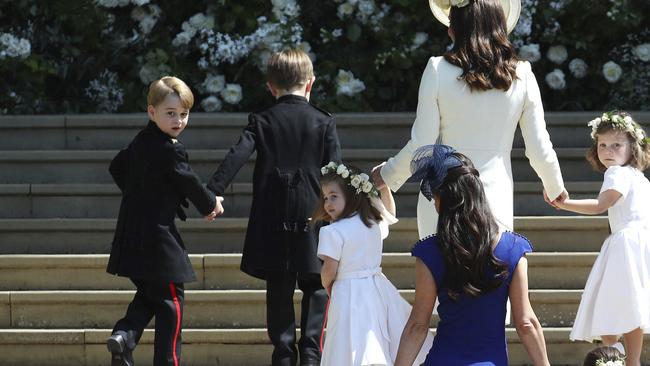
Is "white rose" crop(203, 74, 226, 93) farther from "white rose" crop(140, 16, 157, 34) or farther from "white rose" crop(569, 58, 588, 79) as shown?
"white rose" crop(569, 58, 588, 79)

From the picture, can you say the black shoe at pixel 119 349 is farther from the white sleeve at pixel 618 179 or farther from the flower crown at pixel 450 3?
the white sleeve at pixel 618 179

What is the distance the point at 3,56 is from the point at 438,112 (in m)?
4.55

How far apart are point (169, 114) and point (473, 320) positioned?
92.9 inches

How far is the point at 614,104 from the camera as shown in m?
9.74

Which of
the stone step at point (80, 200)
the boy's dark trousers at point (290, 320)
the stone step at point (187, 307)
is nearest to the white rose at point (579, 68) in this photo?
the stone step at point (80, 200)

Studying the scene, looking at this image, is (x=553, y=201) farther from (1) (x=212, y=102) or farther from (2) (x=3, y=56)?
(2) (x=3, y=56)

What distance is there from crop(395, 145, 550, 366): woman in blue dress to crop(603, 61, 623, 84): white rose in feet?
16.5

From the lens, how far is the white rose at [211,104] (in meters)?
9.73

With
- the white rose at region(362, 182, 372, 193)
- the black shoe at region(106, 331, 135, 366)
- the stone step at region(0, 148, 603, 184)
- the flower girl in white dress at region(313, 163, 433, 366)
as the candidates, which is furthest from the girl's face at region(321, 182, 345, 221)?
the stone step at region(0, 148, 603, 184)

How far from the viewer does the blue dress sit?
4.83 metres

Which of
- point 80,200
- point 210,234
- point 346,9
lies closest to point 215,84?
point 346,9

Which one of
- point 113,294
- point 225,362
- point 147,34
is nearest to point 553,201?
point 225,362

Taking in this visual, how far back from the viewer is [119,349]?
21.4ft

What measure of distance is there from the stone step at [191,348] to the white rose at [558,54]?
2.92 metres
